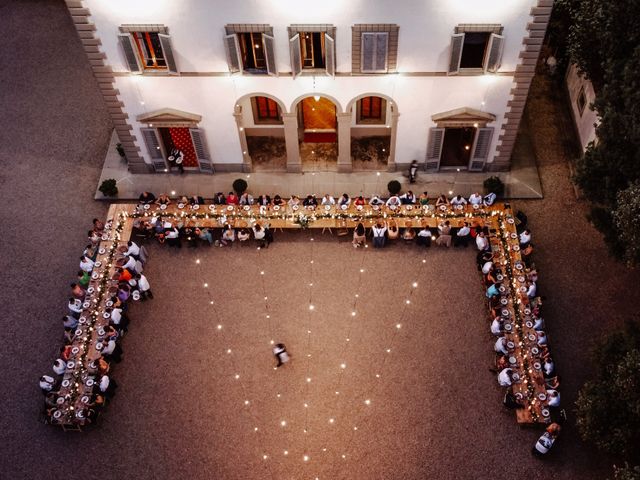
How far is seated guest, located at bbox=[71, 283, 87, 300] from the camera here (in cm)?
2042

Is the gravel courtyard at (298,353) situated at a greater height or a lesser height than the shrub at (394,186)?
lesser

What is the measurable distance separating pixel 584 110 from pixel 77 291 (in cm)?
2175

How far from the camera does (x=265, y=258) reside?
73.5ft

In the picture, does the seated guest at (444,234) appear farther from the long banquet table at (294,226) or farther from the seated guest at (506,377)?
the seated guest at (506,377)

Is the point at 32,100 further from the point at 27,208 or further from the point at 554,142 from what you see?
the point at 554,142

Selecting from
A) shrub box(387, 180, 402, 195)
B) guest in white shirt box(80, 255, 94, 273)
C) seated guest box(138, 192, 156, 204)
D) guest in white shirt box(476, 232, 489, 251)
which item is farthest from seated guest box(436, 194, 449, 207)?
guest in white shirt box(80, 255, 94, 273)

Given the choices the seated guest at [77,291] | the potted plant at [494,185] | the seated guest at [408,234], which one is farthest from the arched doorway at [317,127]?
the seated guest at [77,291]

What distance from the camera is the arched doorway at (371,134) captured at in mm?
25406

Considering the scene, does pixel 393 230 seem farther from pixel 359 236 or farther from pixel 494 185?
pixel 494 185

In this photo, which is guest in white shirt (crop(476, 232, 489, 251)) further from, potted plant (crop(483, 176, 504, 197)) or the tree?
the tree

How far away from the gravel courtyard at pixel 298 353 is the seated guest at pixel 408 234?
0.37 meters

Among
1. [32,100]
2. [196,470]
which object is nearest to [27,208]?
[32,100]

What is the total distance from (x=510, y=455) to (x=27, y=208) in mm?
20714

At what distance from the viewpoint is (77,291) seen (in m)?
20.5
